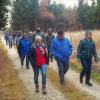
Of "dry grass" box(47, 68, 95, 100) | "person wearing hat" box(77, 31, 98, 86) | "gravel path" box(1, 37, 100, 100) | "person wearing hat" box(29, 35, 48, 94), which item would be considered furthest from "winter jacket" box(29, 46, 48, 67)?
"person wearing hat" box(77, 31, 98, 86)

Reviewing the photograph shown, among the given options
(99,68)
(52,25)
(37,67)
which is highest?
(37,67)

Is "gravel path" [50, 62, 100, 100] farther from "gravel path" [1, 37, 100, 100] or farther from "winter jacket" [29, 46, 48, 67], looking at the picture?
"winter jacket" [29, 46, 48, 67]

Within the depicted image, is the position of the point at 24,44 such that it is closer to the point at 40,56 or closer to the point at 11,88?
the point at 11,88

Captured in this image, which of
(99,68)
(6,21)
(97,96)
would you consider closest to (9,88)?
(97,96)

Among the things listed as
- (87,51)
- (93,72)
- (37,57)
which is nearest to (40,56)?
(37,57)

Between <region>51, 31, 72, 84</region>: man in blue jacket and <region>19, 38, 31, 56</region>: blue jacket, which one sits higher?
<region>51, 31, 72, 84</region>: man in blue jacket

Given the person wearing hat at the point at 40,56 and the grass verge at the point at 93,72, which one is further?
the grass verge at the point at 93,72

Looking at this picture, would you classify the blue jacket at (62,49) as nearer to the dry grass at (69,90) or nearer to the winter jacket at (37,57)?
the dry grass at (69,90)

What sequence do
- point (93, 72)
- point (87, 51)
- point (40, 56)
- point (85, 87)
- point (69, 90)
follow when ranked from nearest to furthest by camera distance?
point (40, 56)
point (69, 90)
point (85, 87)
point (87, 51)
point (93, 72)

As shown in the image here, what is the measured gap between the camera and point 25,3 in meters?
72.0

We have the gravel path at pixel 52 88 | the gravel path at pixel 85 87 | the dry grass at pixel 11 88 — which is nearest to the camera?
the dry grass at pixel 11 88

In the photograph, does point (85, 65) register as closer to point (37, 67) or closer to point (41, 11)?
point (37, 67)

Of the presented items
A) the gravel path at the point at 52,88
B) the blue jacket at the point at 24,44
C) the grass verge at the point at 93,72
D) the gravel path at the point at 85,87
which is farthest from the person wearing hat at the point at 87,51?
the blue jacket at the point at 24,44

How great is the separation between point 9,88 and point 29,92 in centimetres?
95
